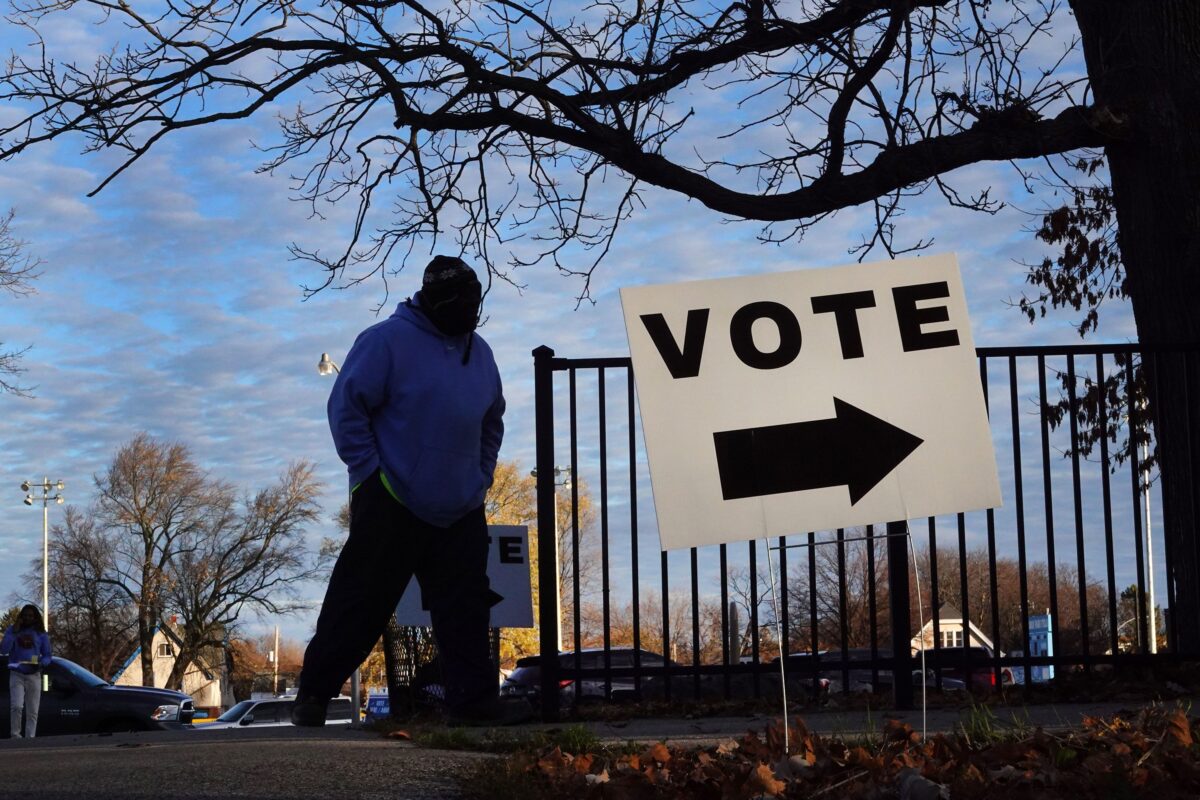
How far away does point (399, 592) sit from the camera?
6.33m

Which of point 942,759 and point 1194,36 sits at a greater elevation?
point 1194,36

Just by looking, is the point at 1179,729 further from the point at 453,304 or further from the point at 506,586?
the point at 506,586

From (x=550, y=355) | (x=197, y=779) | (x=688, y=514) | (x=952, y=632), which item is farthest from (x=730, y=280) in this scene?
(x=952, y=632)

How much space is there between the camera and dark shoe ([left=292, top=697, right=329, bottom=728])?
6.32 m

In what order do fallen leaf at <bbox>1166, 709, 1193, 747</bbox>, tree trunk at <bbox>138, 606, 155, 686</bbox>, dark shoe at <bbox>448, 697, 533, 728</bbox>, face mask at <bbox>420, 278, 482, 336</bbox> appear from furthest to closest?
tree trunk at <bbox>138, 606, 155, 686</bbox>, dark shoe at <bbox>448, 697, 533, 728</bbox>, face mask at <bbox>420, 278, 482, 336</bbox>, fallen leaf at <bbox>1166, 709, 1193, 747</bbox>

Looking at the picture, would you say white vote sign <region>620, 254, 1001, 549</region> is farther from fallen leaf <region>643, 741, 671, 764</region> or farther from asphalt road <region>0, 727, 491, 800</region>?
asphalt road <region>0, 727, 491, 800</region>

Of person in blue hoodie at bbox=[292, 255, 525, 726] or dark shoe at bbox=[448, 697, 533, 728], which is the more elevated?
person in blue hoodie at bbox=[292, 255, 525, 726]

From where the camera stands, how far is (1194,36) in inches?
403

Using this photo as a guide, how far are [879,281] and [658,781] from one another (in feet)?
6.04

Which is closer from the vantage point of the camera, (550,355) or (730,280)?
(730,280)

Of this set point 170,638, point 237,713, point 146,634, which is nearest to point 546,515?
point 237,713

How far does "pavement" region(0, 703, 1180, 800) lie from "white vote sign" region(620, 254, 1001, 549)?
2.85ft

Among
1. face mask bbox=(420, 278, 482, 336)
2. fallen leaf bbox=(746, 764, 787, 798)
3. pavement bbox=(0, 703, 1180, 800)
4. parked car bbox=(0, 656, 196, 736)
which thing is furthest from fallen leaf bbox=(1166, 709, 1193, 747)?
parked car bbox=(0, 656, 196, 736)

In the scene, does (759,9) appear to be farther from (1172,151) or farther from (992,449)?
(992,449)
